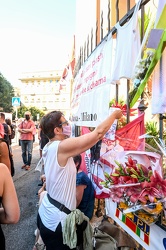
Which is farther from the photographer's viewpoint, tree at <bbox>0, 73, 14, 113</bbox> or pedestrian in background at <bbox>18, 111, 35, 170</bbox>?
tree at <bbox>0, 73, 14, 113</bbox>

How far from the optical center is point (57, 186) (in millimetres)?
1813

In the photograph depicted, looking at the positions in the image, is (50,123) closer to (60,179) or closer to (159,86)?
(60,179)

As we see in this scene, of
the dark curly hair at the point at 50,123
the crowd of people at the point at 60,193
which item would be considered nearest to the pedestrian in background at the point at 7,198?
the crowd of people at the point at 60,193

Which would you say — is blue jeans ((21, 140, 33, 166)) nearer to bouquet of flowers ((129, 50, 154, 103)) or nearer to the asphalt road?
the asphalt road

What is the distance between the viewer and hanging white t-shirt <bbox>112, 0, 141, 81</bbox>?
174 cm

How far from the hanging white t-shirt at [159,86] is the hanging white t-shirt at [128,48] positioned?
0.36 meters

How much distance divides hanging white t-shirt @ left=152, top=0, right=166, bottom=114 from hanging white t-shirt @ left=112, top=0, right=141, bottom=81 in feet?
1.17

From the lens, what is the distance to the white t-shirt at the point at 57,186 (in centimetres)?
179

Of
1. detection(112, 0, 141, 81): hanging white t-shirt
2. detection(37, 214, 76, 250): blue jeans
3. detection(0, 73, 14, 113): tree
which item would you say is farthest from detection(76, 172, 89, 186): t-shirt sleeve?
detection(0, 73, 14, 113): tree

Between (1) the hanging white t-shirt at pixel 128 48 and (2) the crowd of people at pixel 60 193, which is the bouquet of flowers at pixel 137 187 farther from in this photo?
(1) the hanging white t-shirt at pixel 128 48

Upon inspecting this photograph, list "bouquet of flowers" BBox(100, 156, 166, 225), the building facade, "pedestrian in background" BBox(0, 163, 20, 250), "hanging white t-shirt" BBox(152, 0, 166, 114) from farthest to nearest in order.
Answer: the building facade → "pedestrian in background" BBox(0, 163, 20, 250) → "hanging white t-shirt" BBox(152, 0, 166, 114) → "bouquet of flowers" BBox(100, 156, 166, 225)

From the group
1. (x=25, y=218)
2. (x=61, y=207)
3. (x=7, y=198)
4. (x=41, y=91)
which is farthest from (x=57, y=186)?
(x=41, y=91)

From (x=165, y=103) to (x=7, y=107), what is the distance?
3976cm

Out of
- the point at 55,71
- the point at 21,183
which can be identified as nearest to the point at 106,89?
the point at 21,183
